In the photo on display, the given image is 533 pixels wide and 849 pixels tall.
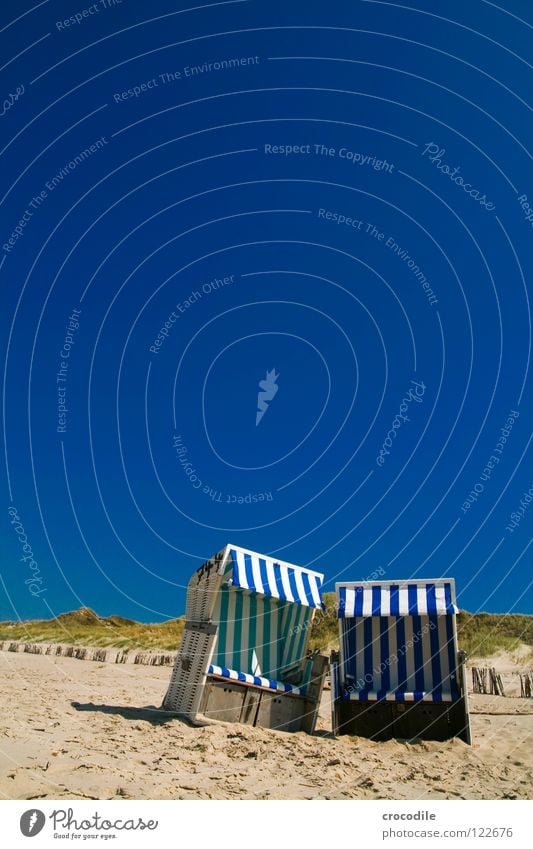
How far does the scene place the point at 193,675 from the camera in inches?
346

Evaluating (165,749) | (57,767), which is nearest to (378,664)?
(165,749)

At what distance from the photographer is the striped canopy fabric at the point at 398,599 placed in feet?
29.9

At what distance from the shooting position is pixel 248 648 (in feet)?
30.8

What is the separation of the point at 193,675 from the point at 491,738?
4355 mm

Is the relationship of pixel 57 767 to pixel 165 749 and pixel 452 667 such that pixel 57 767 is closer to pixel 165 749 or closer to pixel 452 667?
pixel 165 749

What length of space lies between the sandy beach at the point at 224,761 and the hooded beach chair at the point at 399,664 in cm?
38

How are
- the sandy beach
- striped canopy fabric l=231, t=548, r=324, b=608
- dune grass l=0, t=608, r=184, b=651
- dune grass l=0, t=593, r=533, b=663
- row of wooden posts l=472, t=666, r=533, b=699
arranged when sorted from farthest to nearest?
1. dune grass l=0, t=608, r=184, b=651
2. dune grass l=0, t=593, r=533, b=663
3. row of wooden posts l=472, t=666, r=533, b=699
4. striped canopy fabric l=231, t=548, r=324, b=608
5. the sandy beach

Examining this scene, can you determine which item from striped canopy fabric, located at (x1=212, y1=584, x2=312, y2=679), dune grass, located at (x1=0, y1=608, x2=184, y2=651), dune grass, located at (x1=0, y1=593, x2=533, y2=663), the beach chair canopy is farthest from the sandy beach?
dune grass, located at (x1=0, y1=608, x2=184, y2=651)

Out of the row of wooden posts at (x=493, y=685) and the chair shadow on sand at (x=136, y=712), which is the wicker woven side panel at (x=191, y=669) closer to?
the chair shadow on sand at (x=136, y=712)

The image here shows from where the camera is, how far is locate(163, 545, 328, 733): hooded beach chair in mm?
8758

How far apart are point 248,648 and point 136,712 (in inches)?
80.3

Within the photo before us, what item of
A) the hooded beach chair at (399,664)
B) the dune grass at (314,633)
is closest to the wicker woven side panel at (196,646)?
the hooded beach chair at (399,664)

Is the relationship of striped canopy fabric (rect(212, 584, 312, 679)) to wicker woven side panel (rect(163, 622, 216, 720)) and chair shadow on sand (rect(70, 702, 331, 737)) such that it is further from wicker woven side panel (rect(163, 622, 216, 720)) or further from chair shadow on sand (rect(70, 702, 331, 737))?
chair shadow on sand (rect(70, 702, 331, 737))

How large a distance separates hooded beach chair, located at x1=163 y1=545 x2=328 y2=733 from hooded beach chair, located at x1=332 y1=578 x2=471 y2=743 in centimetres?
55
